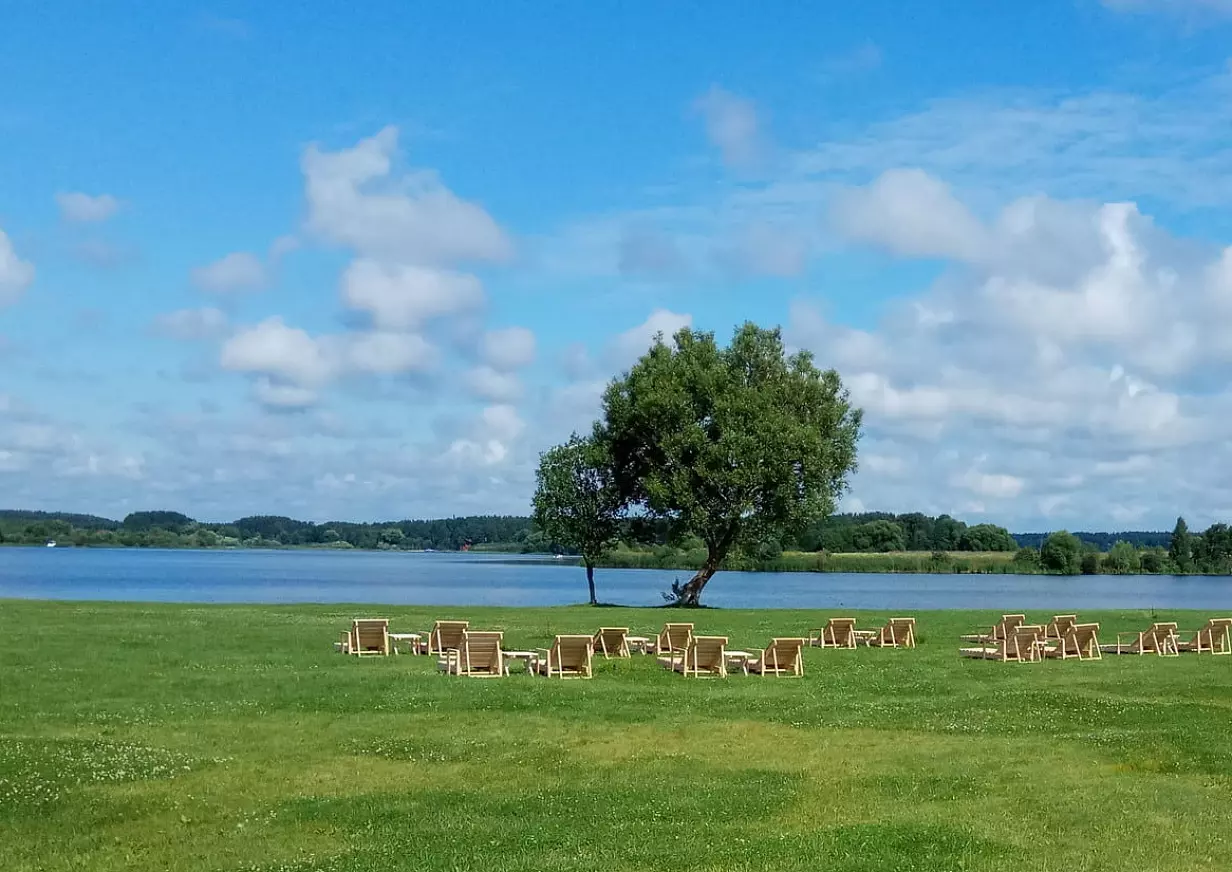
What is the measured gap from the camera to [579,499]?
60219 millimetres

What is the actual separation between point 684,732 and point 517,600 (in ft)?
198

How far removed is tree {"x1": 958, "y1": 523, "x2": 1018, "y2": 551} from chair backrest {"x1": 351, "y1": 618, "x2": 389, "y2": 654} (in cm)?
13133

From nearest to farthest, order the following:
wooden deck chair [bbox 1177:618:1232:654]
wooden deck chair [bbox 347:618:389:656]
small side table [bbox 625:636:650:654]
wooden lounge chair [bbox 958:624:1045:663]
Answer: wooden deck chair [bbox 347:618:389:656] → wooden lounge chair [bbox 958:624:1045:663] → small side table [bbox 625:636:650:654] → wooden deck chair [bbox 1177:618:1232:654]

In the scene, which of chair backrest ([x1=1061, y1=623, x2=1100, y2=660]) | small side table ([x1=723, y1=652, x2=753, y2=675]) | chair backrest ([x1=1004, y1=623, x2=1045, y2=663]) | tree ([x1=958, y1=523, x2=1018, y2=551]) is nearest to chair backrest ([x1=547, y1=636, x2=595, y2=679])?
small side table ([x1=723, y1=652, x2=753, y2=675])

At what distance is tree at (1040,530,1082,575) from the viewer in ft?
404

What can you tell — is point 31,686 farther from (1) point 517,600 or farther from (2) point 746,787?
(1) point 517,600

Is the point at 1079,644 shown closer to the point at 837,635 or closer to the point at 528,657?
the point at 837,635

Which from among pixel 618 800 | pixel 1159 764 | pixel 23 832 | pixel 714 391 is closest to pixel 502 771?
pixel 618 800

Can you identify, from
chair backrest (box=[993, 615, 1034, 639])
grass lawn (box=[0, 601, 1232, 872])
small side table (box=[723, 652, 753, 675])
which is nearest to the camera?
grass lawn (box=[0, 601, 1232, 872])

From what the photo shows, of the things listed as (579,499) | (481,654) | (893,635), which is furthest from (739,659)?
(579,499)

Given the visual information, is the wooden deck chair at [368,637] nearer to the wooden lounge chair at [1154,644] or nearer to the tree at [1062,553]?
the wooden lounge chair at [1154,644]

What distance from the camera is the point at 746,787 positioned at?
14.0 meters

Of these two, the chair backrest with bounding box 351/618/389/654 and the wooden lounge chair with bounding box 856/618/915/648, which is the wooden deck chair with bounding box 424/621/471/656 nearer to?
the chair backrest with bounding box 351/618/389/654

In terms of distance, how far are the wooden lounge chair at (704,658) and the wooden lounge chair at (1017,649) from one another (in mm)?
7290
